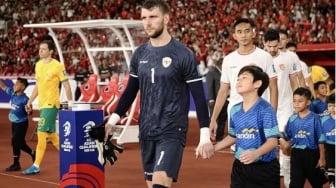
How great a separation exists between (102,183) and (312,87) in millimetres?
3893

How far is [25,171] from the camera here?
37.1 feet

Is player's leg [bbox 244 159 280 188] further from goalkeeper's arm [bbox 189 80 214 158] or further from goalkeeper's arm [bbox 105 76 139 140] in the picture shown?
goalkeeper's arm [bbox 105 76 139 140]

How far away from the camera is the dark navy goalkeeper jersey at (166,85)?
6176mm

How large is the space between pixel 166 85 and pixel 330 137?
10.5 feet

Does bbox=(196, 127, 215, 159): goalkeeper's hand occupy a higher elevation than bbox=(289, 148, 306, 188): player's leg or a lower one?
higher

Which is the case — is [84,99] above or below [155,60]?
below

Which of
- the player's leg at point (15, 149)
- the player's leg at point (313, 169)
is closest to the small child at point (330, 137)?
the player's leg at point (313, 169)

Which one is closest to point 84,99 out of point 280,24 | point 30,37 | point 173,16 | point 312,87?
point 312,87

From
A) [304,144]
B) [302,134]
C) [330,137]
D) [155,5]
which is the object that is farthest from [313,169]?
[155,5]

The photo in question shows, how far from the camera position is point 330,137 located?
8727mm

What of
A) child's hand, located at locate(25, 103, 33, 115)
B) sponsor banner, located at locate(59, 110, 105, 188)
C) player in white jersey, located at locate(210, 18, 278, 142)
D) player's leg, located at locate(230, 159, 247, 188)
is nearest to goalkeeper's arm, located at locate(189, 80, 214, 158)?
player's leg, located at locate(230, 159, 247, 188)

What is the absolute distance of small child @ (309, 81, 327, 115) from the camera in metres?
9.85

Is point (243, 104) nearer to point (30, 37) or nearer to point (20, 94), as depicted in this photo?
point (20, 94)

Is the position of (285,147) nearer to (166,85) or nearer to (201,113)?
(201,113)
